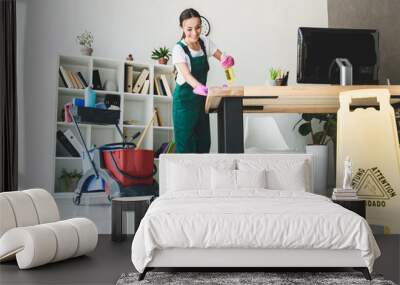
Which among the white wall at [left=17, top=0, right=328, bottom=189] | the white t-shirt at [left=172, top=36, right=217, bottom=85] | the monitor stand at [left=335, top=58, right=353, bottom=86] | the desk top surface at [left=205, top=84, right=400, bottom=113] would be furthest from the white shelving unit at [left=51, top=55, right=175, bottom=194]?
the monitor stand at [left=335, top=58, right=353, bottom=86]

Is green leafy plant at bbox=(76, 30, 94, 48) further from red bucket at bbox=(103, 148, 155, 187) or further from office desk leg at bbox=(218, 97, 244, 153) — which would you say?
office desk leg at bbox=(218, 97, 244, 153)

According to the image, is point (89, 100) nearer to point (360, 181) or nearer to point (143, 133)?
point (143, 133)

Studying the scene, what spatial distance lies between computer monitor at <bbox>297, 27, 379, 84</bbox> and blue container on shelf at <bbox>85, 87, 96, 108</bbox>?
9.71ft

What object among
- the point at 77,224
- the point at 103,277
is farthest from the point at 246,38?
the point at 103,277

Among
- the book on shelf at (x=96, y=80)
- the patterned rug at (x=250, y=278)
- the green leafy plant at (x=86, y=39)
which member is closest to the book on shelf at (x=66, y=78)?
the book on shelf at (x=96, y=80)

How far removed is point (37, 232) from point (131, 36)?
13.6 ft

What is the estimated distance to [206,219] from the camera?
2447 millimetres

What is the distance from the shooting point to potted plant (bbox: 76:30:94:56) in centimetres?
610

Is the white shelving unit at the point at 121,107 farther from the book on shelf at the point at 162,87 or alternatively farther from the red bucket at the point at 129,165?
the red bucket at the point at 129,165

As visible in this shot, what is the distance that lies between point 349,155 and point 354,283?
1.79m

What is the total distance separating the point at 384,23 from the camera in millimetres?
5648

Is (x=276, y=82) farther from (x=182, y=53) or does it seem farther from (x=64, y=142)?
(x=64, y=142)

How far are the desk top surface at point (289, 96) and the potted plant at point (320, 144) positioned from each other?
5.57 ft

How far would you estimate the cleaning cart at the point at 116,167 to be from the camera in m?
5.29
